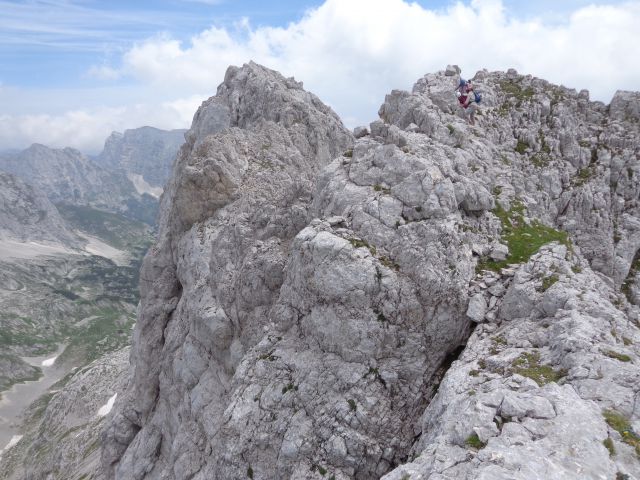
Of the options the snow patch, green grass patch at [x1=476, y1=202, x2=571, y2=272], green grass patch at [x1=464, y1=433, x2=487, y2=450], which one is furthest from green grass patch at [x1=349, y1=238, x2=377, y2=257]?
the snow patch

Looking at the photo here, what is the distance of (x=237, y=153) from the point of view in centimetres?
5072

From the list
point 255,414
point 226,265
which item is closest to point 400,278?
point 255,414

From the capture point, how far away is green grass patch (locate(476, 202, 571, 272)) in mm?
27062

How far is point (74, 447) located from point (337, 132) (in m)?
91.0

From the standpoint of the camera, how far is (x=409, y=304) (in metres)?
25.2

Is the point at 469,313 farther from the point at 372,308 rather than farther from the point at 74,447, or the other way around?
the point at 74,447

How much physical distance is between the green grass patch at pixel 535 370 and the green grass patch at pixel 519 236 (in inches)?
313

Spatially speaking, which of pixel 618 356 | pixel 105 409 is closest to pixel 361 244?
pixel 618 356

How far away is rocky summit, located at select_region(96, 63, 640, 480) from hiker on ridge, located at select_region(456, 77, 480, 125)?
108 cm

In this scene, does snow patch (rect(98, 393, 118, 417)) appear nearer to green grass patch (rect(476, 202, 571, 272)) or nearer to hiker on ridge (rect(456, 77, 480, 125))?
hiker on ridge (rect(456, 77, 480, 125))

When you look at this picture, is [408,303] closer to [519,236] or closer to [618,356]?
[519,236]

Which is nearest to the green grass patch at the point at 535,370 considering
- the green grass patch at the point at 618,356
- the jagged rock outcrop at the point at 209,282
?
the green grass patch at the point at 618,356

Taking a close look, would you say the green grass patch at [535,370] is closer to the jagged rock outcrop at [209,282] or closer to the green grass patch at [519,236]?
the green grass patch at [519,236]

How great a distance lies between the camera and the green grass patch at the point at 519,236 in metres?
27.1
